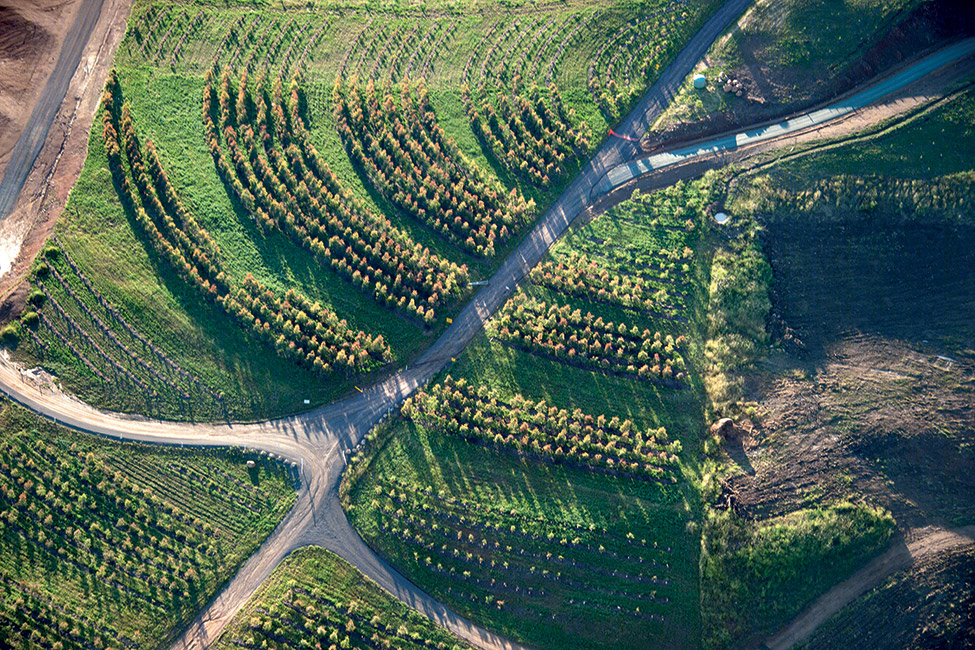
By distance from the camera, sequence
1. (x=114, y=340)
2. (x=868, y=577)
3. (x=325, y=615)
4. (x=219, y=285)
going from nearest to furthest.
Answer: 1. (x=325, y=615)
2. (x=868, y=577)
3. (x=114, y=340)
4. (x=219, y=285)

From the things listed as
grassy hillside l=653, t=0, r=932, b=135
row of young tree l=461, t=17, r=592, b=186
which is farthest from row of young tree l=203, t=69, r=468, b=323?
grassy hillside l=653, t=0, r=932, b=135

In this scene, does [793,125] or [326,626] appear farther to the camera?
[793,125]

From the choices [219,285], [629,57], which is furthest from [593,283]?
[219,285]

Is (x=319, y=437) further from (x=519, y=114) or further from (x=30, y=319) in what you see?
(x=519, y=114)

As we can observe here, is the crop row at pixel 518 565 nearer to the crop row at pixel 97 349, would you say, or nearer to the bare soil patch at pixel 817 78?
the crop row at pixel 97 349

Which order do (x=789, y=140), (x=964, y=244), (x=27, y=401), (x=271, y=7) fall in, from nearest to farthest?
(x=27, y=401) < (x=964, y=244) < (x=789, y=140) < (x=271, y=7)

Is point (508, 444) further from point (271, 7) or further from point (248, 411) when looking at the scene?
point (271, 7)

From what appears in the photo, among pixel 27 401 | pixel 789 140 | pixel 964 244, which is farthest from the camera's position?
pixel 789 140

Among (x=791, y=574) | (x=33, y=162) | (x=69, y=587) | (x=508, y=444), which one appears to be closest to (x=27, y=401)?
(x=69, y=587)
